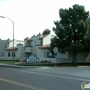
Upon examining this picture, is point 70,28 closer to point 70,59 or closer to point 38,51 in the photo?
point 70,59

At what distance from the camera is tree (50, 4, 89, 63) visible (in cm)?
3306

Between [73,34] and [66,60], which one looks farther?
[66,60]

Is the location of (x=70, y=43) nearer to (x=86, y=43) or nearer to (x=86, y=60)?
(x=86, y=43)

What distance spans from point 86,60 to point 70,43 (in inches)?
356

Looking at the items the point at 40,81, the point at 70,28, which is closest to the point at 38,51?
the point at 70,28

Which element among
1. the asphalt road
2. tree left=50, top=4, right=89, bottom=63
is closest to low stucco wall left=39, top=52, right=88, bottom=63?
tree left=50, top=4, right=89, bottom=63

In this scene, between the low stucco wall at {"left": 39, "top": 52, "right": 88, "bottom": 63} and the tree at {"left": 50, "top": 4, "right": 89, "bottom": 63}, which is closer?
the tree at {"left": 50, "top": 4, "right": 89, "bottom": 63}

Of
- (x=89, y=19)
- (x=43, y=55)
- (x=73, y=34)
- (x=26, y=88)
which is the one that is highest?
(x=89, y=19)

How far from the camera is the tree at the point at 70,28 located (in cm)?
3306

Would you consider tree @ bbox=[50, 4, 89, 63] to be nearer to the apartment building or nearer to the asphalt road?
the apartment building

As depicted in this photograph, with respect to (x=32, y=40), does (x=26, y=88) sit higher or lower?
lower

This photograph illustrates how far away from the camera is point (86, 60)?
130 feet

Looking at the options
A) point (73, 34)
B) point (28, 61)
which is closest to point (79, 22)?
point (73, 34)

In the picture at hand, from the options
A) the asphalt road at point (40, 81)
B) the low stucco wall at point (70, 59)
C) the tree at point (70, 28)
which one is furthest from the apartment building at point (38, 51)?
the asphalt road at point (40, 81)
